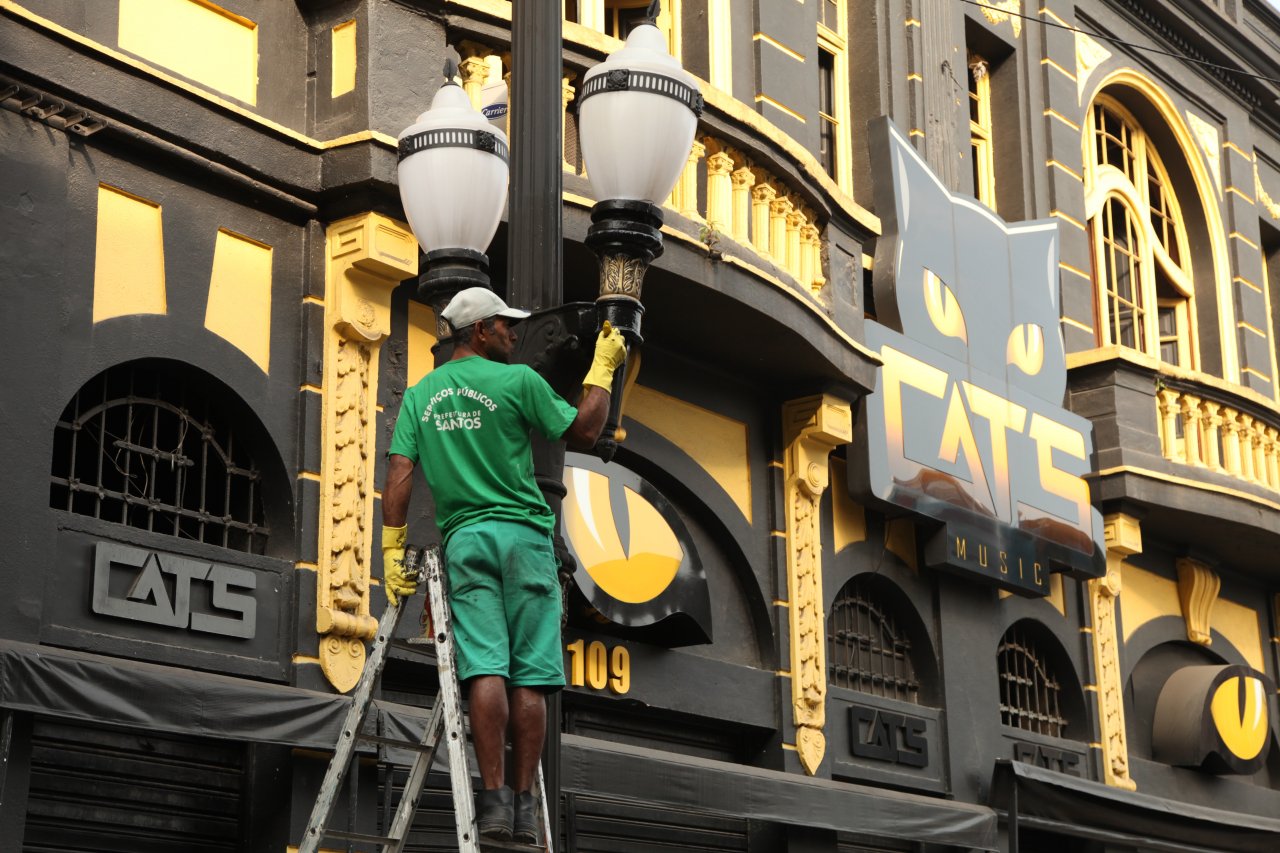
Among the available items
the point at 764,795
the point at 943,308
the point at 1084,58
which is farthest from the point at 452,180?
the point at 1084,58

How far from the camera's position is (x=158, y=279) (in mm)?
9672

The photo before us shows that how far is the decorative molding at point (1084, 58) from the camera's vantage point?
1881cm

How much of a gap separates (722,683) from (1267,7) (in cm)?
1348

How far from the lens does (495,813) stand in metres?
5.91

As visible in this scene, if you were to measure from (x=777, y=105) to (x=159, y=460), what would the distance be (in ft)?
20.7

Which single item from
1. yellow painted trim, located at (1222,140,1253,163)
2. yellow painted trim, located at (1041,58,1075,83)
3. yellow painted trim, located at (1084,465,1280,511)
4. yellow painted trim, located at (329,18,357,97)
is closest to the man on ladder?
yellow painted trim, located at (329,18,357,97)

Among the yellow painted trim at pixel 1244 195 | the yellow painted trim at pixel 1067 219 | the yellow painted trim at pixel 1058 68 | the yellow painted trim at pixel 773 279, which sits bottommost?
Result: the yellow painted trim at pixel 773 279

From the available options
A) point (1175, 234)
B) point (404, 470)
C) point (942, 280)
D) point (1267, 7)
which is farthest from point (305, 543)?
point (1267, 7)

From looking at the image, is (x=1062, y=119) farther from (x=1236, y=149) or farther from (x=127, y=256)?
(x=127, y=256)

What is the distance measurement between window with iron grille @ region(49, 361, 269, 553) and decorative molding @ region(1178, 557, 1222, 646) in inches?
417

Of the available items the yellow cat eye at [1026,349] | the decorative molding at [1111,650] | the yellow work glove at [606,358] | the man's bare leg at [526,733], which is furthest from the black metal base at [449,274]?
the decorative molding at [1111,650]

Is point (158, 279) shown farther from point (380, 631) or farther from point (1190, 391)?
point (1190, 391)

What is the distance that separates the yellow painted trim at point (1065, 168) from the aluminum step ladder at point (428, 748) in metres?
12.8

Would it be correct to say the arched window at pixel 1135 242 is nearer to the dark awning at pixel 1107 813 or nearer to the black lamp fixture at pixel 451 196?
the dark awning at pixel 1107 813
